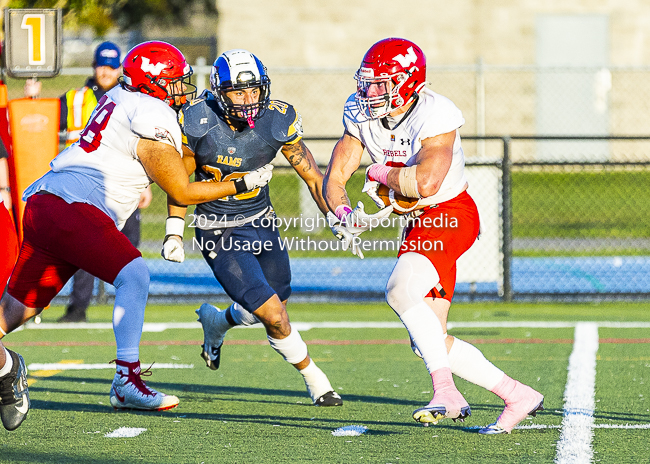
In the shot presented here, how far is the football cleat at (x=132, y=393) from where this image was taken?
5023 mm

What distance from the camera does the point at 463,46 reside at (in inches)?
795

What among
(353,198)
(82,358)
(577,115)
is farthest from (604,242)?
(82,358)

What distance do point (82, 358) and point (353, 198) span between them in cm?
926

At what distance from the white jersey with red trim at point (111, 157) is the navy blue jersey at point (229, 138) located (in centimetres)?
23

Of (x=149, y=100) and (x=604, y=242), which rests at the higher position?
(x=149, y=100)

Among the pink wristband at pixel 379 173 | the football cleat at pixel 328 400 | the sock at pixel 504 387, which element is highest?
the pink wristband at pixel 379 173

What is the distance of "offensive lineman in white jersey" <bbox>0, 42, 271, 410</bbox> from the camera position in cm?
494

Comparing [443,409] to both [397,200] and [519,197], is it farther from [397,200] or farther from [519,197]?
[519,197]

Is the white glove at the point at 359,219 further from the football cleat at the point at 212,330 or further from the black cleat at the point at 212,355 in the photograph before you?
the black cleat at the point at 212,355

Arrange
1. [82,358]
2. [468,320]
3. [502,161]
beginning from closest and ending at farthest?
[82,358], [468,320], [502,161]

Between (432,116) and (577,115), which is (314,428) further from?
(577,115)

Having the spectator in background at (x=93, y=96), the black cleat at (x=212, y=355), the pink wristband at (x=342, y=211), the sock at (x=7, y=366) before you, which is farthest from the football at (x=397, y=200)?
the spectator in background at (x=93, y=96)

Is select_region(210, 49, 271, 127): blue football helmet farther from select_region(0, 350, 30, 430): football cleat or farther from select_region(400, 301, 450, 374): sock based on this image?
select_region(0, 350, 30, 430): football cleat

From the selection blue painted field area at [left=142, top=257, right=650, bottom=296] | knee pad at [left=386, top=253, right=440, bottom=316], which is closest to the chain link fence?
blue painted field area at [left=142, top=257, right=650, bottom=296]
